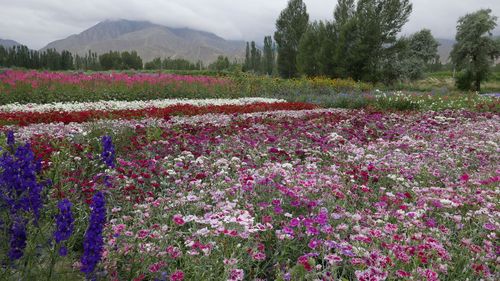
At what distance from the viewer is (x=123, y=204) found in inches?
148

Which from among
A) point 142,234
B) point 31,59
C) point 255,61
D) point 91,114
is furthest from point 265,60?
point 142,234

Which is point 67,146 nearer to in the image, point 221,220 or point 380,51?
point 221,220

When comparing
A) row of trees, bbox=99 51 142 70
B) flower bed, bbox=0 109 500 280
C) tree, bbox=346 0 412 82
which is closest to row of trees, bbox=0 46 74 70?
row of trees, bbox=99 51 142 70

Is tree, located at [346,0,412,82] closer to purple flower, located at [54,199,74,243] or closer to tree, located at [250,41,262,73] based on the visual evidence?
tree, located at [250,41,262,73]

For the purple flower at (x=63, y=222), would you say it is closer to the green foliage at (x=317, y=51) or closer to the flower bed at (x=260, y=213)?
the flower bed at (x=260, y=213)

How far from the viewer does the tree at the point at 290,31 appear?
48.0m

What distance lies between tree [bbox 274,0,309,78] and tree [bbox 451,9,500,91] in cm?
1776

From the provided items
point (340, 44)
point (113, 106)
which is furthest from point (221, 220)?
point (340, 44)

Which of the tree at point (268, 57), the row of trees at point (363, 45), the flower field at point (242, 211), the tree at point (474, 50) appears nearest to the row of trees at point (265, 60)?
the tree at point (268, 57)

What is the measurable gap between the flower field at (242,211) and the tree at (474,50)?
37.1 meters

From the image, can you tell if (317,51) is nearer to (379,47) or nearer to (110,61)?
(379,47)

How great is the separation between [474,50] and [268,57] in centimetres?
3400

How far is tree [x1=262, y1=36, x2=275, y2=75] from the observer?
214 ft

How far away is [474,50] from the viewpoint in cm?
4031
